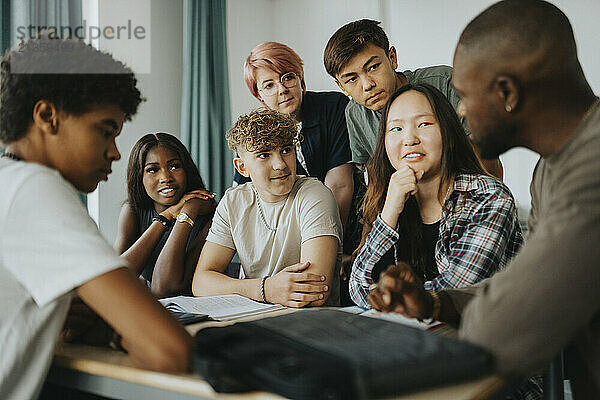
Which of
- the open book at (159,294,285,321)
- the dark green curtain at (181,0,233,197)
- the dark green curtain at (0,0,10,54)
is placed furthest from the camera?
the dark green curtain at (181,0,233,197)

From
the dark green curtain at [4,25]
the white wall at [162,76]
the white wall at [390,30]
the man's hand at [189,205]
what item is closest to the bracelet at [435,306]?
the man's hand at [189,205]

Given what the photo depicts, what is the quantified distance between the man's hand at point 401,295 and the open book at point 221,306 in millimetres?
413

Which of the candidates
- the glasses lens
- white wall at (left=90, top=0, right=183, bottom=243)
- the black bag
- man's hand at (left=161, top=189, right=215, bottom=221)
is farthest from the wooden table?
white wall at (left=90, top=0, right=183, bottom=243)

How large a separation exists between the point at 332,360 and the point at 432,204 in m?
0.95

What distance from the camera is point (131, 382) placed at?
882mm

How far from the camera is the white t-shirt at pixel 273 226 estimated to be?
1.80 m

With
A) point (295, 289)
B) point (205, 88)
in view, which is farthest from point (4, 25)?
point (295, 289)

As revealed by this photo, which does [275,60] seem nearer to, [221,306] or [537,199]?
[221,306]

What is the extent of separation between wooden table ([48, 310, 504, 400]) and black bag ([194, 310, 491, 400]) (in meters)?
0.01

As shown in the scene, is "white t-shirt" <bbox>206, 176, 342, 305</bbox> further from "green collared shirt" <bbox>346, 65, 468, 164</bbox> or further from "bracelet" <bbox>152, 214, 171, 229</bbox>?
"green collared shirt" <bbox>346, 65, 468, 164</bbox>

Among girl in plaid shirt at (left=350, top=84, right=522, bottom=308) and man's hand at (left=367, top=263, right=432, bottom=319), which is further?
girl in plaid shirt at (left=350, top=84, right=522, bottom=308)

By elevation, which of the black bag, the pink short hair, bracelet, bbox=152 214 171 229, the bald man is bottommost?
bracelet, bbox=152 214 171 229

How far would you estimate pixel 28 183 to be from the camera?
2.91 feet

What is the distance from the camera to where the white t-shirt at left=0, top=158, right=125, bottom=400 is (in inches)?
33.7
